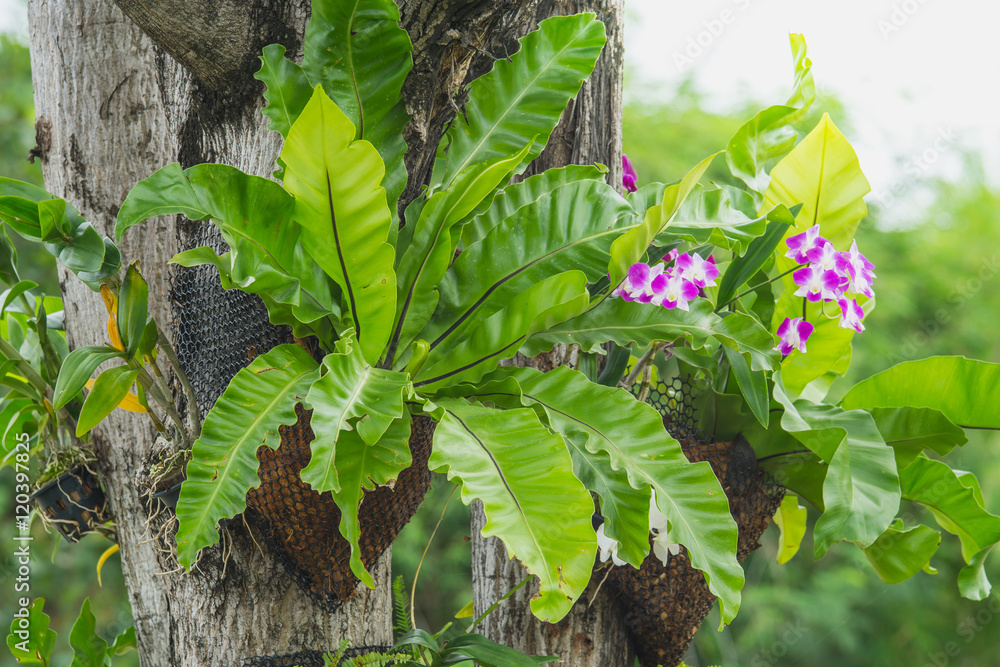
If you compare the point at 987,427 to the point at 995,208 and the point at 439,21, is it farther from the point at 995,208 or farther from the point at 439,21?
the point at 995,208

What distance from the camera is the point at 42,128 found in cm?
128

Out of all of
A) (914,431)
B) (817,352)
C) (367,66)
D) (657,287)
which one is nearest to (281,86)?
(367,66)

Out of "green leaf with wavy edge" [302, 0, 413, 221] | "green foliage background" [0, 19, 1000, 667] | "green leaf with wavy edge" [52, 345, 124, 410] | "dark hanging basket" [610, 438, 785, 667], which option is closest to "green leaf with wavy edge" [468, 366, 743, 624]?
"dark hanging basket" [610, 438, 785, 667]

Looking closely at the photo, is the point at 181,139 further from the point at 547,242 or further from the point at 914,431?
the point at 914,431

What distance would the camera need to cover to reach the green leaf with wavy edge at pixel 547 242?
34.4 inches

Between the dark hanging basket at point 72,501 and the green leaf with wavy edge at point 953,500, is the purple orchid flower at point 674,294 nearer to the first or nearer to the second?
the green leaf with wavy edge at point 953,500

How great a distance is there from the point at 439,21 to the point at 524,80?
136mm

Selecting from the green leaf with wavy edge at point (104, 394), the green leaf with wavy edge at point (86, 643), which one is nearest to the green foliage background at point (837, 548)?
the green leaf with wavy edge at point (86, 643)

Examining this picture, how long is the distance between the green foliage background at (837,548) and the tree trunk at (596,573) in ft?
7.90

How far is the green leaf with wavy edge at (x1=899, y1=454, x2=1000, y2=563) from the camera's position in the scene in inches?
37.6

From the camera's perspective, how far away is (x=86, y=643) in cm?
123

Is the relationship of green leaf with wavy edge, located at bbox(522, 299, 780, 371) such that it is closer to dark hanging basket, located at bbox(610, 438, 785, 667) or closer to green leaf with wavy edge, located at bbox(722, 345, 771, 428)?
green leaf with wavy edge, located at bbox(722, 345, 771, 428)

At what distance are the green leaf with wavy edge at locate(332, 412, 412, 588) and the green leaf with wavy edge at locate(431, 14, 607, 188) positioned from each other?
1.22 ft

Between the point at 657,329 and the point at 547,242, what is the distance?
0.58ft
